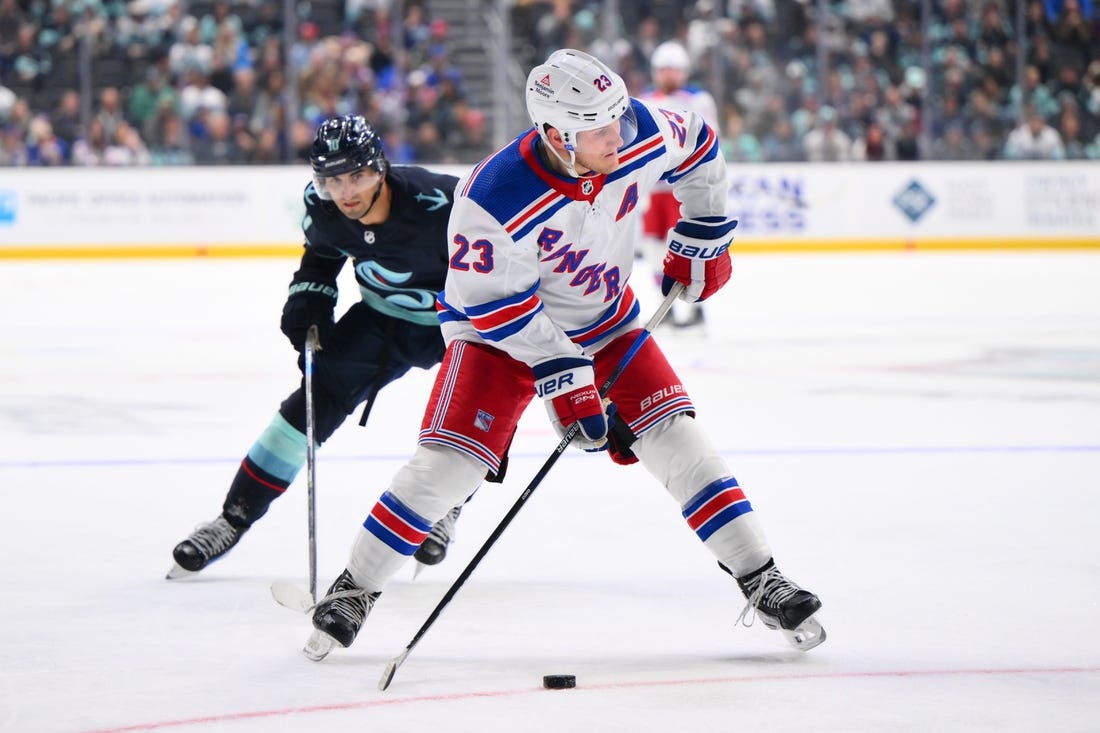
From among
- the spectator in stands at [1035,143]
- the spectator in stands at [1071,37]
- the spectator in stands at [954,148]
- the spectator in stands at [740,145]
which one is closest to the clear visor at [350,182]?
the spectator in stands at [740,145]

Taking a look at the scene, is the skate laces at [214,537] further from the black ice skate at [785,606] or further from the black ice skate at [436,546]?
the black ice skate at [785,606]

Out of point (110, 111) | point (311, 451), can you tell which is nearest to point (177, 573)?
point (311, 451)

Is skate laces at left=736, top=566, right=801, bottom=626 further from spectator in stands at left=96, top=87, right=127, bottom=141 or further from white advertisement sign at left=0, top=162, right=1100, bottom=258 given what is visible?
spectator in stands at left=96, top=87, right=127, bottom=141

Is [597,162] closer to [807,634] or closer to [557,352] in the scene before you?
[557,352]

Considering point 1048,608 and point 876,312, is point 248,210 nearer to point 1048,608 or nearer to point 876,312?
point 876,312

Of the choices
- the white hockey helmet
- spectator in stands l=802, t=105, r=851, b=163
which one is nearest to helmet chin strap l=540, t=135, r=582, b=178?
the white hockey helmet

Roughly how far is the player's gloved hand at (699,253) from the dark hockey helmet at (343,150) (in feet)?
2.15

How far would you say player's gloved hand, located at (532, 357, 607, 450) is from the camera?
9.14ft

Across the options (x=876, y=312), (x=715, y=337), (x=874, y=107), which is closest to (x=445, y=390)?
(x=715, y=337)

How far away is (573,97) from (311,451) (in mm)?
1058

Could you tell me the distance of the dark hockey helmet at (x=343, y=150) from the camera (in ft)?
10.6

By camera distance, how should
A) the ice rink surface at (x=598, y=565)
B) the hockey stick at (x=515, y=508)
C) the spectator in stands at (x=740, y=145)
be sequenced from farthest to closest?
1. the spectator in stands at (x=740, y=145)
2. the hockey stick at (x=515, y=508)
3. the ice rink surface at (x=598, y=565)

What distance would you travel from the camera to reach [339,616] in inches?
110

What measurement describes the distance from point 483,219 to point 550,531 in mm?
1328
